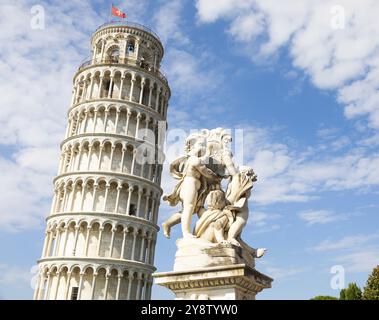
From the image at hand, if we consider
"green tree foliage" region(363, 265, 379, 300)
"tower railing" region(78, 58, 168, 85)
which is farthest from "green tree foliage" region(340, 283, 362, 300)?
"tower railing" region(78, 58, 168, 85)

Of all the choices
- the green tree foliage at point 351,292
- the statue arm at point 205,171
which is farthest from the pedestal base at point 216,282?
the green tree foliage at point 351,292

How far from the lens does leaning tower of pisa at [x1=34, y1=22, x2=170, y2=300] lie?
51250 mm

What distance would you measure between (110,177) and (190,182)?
47.0 metres

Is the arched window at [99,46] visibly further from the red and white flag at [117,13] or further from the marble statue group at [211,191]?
the marble statue group at [211,191]

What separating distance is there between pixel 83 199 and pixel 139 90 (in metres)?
16.3

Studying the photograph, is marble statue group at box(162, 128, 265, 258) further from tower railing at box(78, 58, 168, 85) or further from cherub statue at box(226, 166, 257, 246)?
tower railing at box(78, 58, 168, 85)

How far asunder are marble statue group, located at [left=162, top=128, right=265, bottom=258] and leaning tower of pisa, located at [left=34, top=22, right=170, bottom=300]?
4457 cm

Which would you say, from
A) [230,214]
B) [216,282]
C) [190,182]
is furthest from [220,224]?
[216,282]

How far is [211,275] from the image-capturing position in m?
6.74

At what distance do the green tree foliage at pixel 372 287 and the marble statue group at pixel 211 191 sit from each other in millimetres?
30036

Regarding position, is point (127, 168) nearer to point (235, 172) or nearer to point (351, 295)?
point (351, 295)

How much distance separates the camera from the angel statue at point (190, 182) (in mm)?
7703
